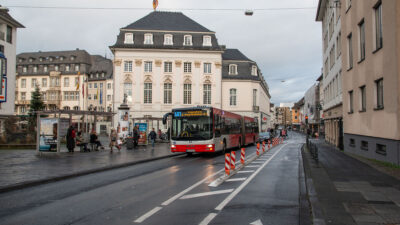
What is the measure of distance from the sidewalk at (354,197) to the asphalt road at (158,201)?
0.47 m

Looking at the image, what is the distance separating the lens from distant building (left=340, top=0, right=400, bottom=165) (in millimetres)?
14195

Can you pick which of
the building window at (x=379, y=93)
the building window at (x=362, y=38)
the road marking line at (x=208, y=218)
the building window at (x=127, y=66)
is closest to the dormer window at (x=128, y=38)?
the building window at (x=127, y=66)

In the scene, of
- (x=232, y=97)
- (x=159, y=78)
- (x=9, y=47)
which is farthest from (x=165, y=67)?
(x=9, y=47)

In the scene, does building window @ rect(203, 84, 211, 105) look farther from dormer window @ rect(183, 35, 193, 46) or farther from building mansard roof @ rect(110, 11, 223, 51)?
dormer window @ rect(183, 35, 193, 46)

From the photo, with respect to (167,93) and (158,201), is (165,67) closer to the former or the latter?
(167,93)

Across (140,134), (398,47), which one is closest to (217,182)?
(398,47)

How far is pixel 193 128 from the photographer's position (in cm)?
2112

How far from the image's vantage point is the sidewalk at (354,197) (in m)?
6.29

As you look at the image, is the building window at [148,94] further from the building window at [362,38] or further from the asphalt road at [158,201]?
the asphalt road at [158,201]

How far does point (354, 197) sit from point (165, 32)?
4987cm

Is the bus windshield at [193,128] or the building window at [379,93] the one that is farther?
the bus windshield at [193,128]

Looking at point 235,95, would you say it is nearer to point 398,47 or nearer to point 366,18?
point 366,18

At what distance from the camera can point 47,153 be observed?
21.6m

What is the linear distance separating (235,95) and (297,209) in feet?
174
